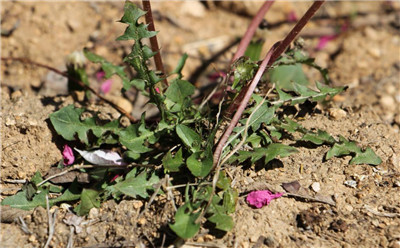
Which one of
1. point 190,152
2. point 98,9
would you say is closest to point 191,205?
point 190,152

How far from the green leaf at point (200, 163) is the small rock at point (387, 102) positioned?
186 cm

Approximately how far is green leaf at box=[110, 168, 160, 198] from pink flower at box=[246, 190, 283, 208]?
1.49 feet

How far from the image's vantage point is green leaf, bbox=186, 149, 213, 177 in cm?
205

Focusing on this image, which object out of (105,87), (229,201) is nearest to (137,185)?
(229,201)

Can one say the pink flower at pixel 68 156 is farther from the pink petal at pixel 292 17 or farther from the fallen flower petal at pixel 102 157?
the pink petal at pixel 292 17

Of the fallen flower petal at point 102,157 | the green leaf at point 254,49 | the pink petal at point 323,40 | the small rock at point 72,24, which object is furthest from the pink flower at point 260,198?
the small rock at point 72,24

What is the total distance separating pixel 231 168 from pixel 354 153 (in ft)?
2.13

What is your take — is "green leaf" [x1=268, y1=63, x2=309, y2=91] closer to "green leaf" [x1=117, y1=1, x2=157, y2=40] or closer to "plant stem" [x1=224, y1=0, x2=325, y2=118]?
"plant stem" [x1=224, y1=0, x2=325, y2=118]

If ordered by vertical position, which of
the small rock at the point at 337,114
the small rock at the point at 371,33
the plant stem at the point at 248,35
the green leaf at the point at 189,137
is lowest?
the small rock at the point at 371,33

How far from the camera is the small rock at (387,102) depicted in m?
3.39

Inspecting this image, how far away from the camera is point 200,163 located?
83.0 inches

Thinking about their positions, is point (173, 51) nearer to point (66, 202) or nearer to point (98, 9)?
point (98, 9)

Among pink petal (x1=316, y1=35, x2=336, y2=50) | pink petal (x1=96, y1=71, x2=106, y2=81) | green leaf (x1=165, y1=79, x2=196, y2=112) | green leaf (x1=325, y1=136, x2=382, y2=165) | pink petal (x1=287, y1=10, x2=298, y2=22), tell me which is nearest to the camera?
green leaf (x1=325, y1=136, x2=382, y2=165)

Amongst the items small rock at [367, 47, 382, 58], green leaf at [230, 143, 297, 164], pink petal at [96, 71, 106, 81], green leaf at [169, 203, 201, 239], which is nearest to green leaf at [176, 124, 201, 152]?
green leaf at [230, 143, 297, 164]
